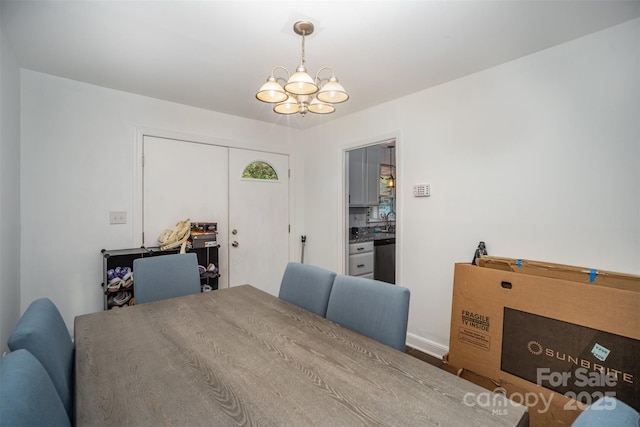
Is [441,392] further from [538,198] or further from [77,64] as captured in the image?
[77,64]

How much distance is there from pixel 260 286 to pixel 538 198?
3.05 metres

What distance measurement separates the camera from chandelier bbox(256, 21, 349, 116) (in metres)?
1.43

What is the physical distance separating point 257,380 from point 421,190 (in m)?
2.27

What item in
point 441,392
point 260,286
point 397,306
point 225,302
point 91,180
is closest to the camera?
point 441,392

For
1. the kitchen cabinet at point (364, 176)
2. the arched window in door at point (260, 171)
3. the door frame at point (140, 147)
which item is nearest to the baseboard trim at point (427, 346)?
the kitchen cabinet at point (364, 176)

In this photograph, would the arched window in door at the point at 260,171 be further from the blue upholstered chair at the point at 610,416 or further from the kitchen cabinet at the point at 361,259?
the blue upholstered chair at the point at 610,416

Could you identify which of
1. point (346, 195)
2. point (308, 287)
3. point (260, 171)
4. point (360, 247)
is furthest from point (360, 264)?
point (308, 287)

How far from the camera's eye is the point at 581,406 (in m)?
1.55

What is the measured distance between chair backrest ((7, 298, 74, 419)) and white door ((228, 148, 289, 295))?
2262 millimetres

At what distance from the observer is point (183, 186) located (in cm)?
318

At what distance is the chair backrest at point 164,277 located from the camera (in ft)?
6.63

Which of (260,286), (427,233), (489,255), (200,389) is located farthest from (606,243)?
(260,286)

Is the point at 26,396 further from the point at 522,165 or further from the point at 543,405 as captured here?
the point at 522,165

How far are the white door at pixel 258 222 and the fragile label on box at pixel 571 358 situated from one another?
272cm
